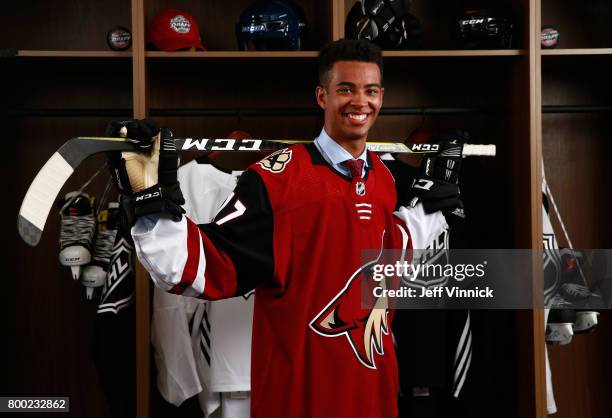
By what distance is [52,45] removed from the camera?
2.39 metres

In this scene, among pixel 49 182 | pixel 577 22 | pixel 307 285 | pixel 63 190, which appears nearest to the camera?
pixel 49 182

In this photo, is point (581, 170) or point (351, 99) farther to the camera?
point (581, 170)

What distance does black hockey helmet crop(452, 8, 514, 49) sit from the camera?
2059 millimetres

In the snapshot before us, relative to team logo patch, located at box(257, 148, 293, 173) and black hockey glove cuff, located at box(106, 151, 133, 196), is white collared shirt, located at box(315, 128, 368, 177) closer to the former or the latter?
team logo patch, located at box(257, 148, 293, 173)

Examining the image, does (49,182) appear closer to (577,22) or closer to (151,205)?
(151,205)

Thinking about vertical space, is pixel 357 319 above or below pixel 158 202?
below

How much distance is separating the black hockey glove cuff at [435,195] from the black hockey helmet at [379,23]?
535 millimetres

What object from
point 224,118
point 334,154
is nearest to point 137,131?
point 334,154

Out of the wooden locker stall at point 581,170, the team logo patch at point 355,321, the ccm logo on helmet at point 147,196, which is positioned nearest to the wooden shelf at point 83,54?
the ccm logo on helmet at point 147,196

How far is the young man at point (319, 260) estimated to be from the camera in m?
1.44

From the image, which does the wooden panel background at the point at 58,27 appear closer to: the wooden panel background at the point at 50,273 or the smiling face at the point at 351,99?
the wooden panel background at the point at 50,273

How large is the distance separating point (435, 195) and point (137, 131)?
2.45ft

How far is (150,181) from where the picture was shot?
133 centimetres

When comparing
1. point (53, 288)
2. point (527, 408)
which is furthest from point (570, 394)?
point (53, 288)
